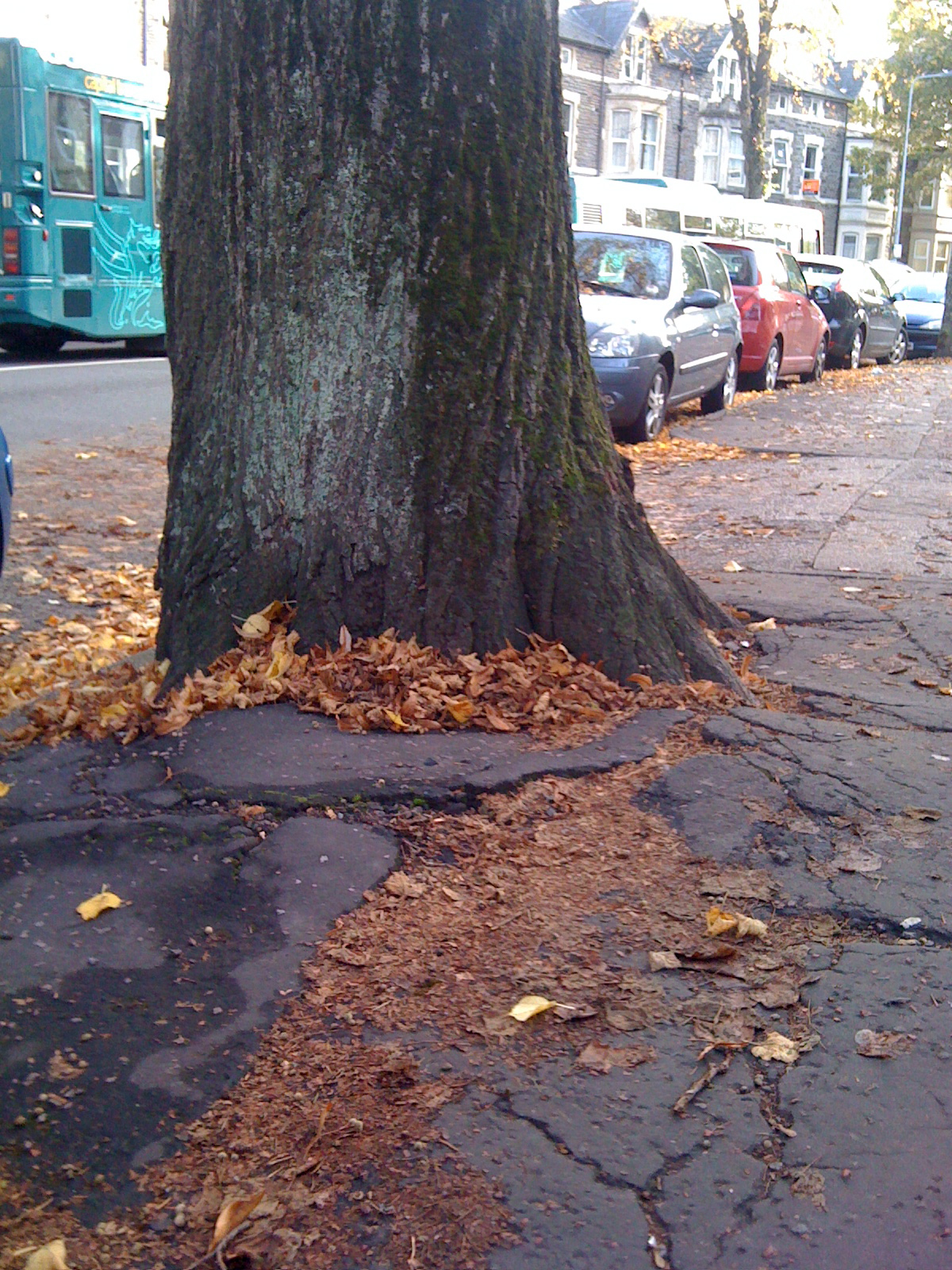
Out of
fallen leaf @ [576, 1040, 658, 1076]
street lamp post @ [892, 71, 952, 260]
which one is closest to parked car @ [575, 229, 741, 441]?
fallen leaf @ [576, 1040, 658, 1076]

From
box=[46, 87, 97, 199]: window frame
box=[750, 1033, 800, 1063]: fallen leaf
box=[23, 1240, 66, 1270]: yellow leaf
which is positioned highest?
box=[46, 87, 97, 199]: window frame

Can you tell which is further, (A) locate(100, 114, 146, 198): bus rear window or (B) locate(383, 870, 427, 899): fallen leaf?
(A) locate(100, 114, 146, 198): bus rear window

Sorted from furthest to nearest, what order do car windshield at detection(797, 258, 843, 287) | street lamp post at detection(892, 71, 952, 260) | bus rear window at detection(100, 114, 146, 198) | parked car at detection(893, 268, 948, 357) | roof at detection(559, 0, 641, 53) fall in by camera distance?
roof at detection(559, 0, 641, 53) → street lamp post at detection(892, 71, 952, 260) → parked car at detection(893, 268, 948, 357) → car windshield at detection(797, 258, 843, 287) → bus rear window at detection(100, 114, 146, 198)

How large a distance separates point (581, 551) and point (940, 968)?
1896 mm

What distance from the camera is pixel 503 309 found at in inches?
168

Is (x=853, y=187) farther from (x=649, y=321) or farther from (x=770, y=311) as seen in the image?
(x=649, y=321)

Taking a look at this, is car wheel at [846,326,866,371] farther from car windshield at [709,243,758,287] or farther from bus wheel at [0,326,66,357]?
bus wheel at [0,326,66,357]

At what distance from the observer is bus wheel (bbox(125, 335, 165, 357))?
21391mm

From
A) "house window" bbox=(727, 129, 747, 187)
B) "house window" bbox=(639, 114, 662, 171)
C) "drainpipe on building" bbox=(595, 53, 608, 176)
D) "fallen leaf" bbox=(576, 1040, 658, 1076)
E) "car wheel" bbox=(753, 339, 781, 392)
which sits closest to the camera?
"fallen leaf" bbox=(576, 1040, 658, 1076)

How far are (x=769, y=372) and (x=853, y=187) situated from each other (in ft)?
193

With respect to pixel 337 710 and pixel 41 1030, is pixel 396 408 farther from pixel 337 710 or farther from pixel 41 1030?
pixel 41 1030

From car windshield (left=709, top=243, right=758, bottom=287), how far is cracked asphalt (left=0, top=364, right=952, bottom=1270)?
1325 cm

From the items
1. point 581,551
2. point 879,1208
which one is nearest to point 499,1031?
point 879,1208

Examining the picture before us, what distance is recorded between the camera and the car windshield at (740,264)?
17.7 m
